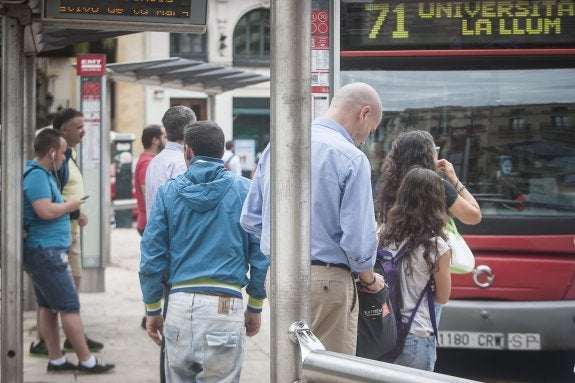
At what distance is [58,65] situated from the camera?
33.7 m

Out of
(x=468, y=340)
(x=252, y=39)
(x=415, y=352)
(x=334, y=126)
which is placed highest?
(x=252, y=39)

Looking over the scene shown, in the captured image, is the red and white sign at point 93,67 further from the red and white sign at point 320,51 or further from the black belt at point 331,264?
the black belt at point 331,264

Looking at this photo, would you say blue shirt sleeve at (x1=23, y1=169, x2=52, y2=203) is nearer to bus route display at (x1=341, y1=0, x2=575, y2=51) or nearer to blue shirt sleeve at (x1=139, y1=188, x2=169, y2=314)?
bus route display at (x1=341, y1=0, x2=575, y2=51)

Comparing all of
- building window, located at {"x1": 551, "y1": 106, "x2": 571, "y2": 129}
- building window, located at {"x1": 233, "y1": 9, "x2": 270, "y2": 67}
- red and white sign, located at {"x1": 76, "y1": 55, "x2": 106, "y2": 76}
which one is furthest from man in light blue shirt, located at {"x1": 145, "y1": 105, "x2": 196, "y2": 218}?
building window, located at {"x1": 233, "y1": 9, "x2": 270, "y2": 67}

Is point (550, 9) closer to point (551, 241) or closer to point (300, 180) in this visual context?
point (551, 241)

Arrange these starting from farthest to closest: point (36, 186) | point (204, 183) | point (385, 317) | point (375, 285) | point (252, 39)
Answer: point (252, 39)
point (36, 186)
point (204, 183)
point (385, 317)
point (375, 285)

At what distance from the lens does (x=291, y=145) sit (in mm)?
2291

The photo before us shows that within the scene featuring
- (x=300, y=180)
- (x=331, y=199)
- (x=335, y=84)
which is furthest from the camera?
(x=335, y=84)

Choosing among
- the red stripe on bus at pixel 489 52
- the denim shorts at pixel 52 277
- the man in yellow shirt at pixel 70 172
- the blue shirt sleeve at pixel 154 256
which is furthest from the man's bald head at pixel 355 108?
the man in yellow shirt at pixel 70 172

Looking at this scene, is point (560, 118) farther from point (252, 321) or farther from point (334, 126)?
point (334, 126)

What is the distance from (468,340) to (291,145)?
17.1 ft

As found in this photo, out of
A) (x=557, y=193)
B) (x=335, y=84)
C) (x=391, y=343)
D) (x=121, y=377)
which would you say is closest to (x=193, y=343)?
(x=391, y=343)

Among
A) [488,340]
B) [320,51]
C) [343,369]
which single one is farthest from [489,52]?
[343,369]

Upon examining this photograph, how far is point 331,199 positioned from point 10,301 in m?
2.54
